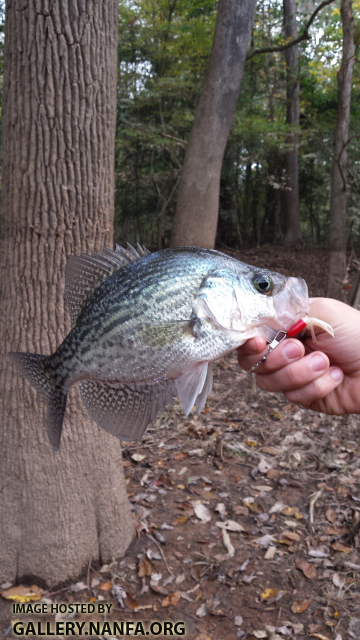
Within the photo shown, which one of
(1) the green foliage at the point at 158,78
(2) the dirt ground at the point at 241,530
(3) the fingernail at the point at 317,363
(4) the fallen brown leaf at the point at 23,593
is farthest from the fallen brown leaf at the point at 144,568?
(1) the green foliage at the point at 158,78

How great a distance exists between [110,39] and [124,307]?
2.41 metres

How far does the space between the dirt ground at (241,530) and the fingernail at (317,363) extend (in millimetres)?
1799

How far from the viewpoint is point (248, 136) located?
41.4 ft

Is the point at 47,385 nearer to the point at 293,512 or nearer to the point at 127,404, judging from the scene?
the point at 127,404

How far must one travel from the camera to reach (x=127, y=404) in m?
1.05

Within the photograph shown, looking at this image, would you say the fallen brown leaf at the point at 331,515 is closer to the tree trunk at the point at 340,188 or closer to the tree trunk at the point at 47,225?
the tree trunk at the point at 47,225

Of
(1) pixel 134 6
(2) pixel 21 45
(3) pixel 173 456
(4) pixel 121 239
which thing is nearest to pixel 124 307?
(2) pixel 21 45

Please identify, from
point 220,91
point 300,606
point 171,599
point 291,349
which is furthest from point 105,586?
point 220,91

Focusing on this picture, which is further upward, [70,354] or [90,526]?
[70,354]

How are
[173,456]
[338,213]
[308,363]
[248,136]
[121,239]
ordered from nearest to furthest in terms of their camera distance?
[308,363], [173,456], [338,213], [248,136], [121,239]

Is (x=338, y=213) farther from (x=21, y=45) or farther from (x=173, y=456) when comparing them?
(x=21, y=45)

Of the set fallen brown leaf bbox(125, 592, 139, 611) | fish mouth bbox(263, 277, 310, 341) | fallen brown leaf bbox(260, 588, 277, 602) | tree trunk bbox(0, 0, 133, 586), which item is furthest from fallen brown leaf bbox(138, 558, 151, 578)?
fish mouth bbox(263, 277, 310, 341)

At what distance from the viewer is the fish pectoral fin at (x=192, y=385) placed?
38.4 inches

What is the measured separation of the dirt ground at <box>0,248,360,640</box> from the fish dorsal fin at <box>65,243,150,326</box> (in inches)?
96.4
